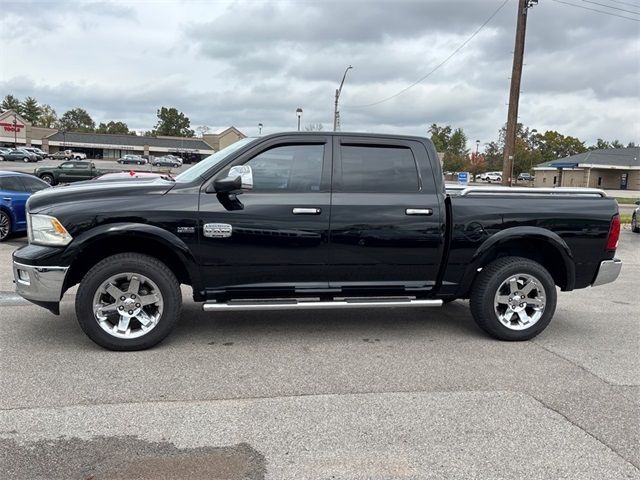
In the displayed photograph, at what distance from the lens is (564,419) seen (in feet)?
12.6

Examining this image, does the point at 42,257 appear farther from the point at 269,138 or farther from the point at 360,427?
the point at 360,427

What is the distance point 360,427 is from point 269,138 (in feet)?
9.22

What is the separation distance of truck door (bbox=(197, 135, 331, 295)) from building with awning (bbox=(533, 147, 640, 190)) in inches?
2715

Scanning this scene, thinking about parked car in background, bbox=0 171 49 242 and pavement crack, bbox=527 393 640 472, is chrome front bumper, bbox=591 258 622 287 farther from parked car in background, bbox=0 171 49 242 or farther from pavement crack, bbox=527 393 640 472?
parked car in background, bbox=0 171 49 242

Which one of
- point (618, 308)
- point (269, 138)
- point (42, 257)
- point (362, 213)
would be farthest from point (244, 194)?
point (618, 308)

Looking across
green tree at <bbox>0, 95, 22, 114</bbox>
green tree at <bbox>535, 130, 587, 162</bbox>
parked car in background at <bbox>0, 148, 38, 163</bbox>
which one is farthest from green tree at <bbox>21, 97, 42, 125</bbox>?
green tree at <bbox>535, 130, 587, 162</bbox>

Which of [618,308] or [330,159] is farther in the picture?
[618,308]

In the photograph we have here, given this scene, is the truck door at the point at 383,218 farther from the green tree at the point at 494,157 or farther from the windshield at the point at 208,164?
the green tree at the point at 494,157

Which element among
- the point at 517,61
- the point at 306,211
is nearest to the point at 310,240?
the point at 306,211

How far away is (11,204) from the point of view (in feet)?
38.9

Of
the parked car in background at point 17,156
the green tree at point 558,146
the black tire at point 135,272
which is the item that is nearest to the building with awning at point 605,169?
the green tree at point 558,146

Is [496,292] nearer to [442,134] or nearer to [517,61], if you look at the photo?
[517,61]

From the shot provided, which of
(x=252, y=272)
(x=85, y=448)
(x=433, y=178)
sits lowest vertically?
(x=85, y=448)

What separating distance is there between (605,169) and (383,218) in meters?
71.7
